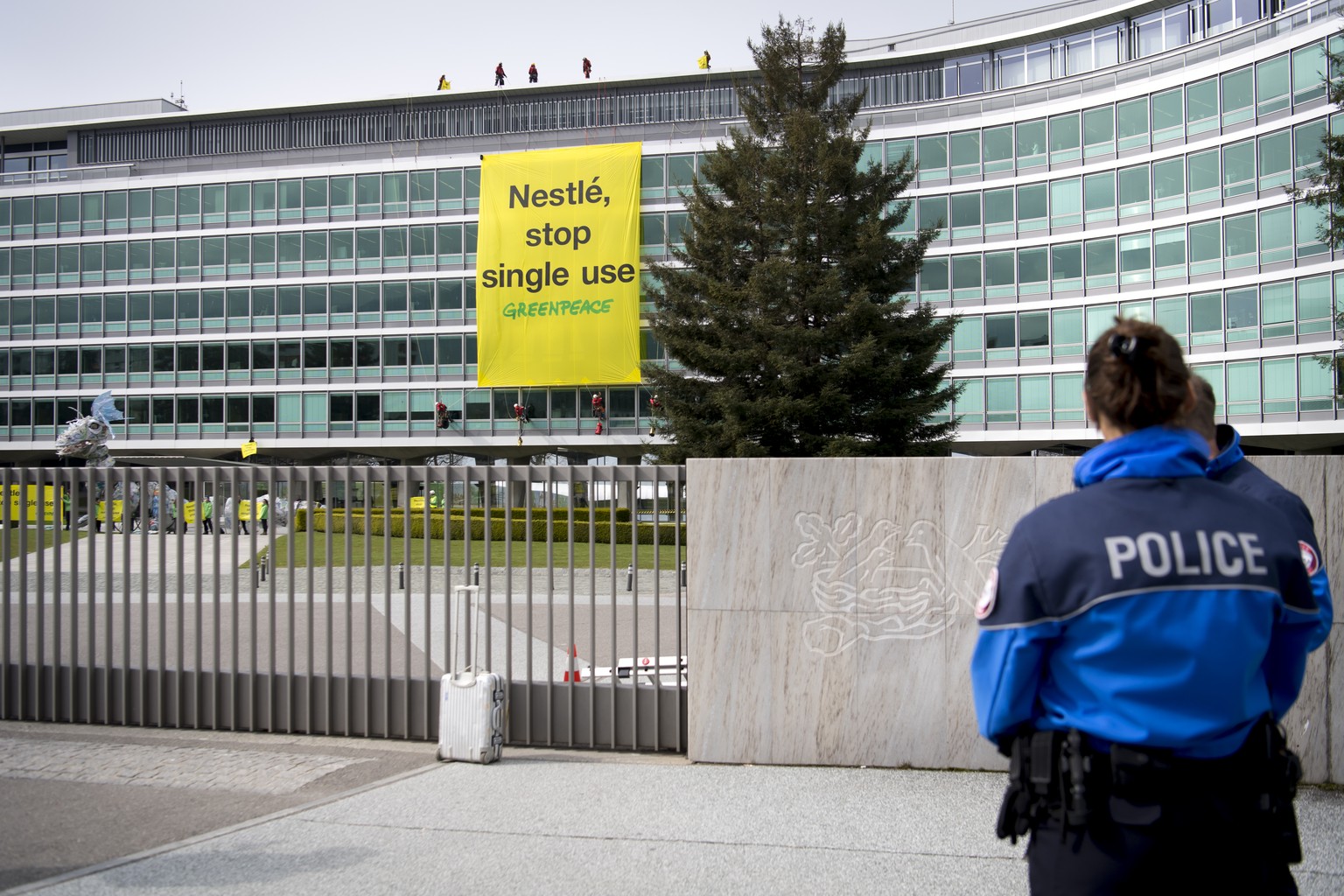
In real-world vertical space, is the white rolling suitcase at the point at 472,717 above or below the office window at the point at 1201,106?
below

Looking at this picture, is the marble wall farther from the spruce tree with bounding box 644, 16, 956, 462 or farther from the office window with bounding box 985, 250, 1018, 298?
the office window with bounding box 985, 250, 1018, 298

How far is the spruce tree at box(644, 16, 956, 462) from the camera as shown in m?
31.4

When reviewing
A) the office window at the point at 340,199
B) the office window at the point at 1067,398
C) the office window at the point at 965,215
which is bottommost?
the office window at the point at 1067,398

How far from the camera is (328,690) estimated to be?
829 cm

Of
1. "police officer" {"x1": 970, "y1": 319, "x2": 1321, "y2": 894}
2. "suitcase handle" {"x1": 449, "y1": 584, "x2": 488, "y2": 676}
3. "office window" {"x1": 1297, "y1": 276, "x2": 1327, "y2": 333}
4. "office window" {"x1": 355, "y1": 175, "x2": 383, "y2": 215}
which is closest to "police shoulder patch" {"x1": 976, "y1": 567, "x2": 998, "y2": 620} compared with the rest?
"police officer" {"x1": 970, "y1": 319, "x2": 1321, "y2": 894}

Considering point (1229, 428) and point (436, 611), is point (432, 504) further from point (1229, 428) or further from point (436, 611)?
point (1229, 428)

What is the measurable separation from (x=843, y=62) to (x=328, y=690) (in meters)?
32.6

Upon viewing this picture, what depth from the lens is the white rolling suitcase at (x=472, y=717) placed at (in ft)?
24.2

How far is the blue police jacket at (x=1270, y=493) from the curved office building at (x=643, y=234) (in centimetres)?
4019

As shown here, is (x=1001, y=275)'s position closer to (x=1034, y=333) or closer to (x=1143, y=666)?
(x=1034, y=333)

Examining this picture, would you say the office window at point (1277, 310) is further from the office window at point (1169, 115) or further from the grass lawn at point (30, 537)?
the grass lawn at point (30, 537)

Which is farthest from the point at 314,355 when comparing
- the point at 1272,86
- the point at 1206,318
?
the point at 1272,86

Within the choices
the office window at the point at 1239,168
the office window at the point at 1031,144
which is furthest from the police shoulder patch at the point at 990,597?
the office window at the point at 1031,144

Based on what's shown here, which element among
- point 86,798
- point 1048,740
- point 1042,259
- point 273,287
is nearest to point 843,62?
point 1042,259
